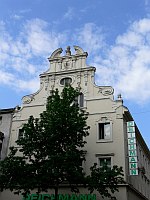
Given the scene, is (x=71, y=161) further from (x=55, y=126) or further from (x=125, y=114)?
(x=125, y=114)

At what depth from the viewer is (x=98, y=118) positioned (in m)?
24.0

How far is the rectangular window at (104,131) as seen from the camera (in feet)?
76.2

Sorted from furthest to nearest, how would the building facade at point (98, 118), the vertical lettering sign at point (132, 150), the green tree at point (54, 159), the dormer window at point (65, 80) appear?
the dormer window at point (65, 80)
the building facade at point (98, 118)
the vertical lettering sign at point (132, 150)
the green tree at point (54, 159)

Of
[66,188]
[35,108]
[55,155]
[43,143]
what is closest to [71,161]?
[55,155]

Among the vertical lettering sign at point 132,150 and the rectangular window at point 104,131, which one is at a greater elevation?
the rectangular window at point 104,131

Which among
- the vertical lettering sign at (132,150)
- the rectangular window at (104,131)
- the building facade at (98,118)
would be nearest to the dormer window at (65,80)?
the building facade at (98,118)

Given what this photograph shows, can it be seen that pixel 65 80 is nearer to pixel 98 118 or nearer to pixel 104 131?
pixel 98 118

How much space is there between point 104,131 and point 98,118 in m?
1.24

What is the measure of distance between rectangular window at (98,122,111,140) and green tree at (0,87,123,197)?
3.52 meters

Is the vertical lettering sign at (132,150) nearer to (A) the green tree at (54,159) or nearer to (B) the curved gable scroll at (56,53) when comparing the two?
(A) the green tree at (54,159)

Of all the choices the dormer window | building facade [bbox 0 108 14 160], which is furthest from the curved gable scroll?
building facade [bbox 0 108 14 160]

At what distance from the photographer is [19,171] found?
18188 millimetres

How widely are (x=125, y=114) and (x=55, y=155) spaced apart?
8567 millimetres

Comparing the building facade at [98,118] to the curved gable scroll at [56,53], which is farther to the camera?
the curved gable scroll at [56,53]
